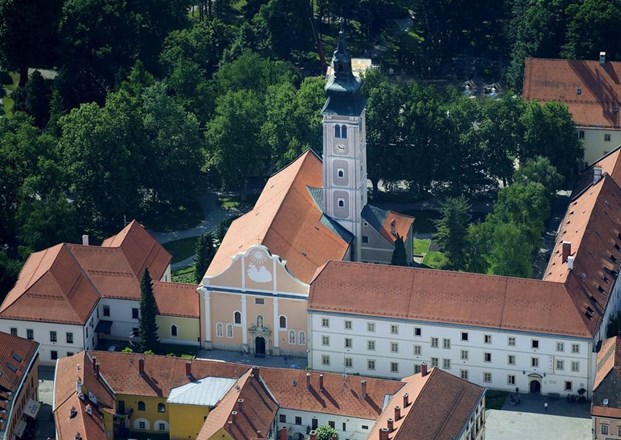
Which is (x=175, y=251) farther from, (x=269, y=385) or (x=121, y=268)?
(x=269, y=385)

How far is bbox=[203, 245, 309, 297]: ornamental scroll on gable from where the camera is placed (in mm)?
173125

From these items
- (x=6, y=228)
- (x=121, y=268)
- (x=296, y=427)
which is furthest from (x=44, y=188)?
(x=296, y=427)

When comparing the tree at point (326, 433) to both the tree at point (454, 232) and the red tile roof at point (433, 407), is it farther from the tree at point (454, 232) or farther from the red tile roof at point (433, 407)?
the tree at point (454, 232)

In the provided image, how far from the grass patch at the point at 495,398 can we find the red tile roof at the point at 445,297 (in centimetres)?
584

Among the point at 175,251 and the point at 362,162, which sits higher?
the point at 362,162

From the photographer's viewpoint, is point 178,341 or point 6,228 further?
point 6,228

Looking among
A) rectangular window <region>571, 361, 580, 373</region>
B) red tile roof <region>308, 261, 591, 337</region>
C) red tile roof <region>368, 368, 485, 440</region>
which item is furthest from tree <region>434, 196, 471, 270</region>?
red tile roof <region>368, 368, 485, 440</region>

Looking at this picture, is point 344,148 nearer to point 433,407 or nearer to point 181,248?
point 181,248

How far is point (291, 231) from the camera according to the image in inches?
7008

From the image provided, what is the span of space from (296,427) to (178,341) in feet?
62.7

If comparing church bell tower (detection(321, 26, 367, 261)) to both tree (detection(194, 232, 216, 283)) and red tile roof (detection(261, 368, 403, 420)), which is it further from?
red tile roof (detection(261, 368, 403, 420))

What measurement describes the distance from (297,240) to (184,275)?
57.6 ft

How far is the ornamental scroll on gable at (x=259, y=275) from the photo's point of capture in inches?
6816

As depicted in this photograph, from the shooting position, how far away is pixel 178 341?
178 m
